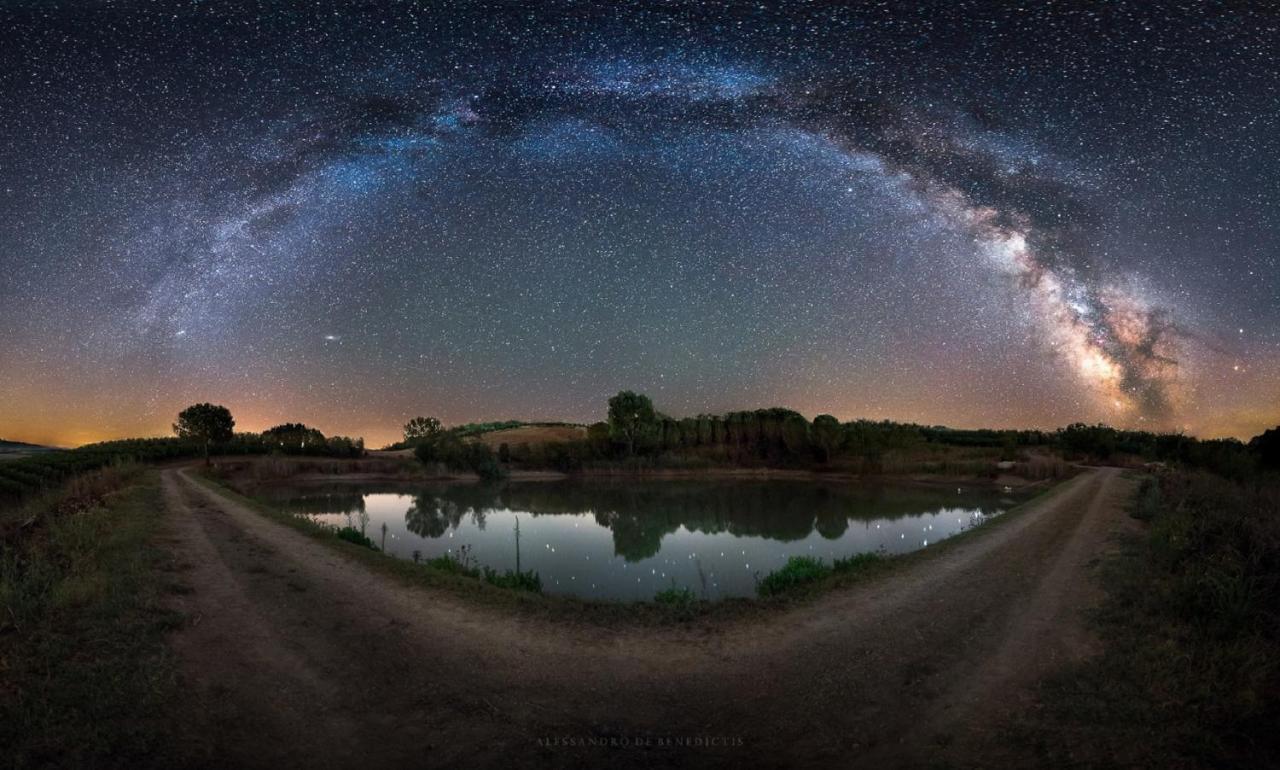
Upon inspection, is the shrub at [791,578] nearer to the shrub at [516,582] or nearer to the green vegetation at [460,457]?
the shrub at [516,582]

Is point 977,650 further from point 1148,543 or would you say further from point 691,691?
point 1148,543

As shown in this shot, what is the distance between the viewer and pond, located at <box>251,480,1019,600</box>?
18.8 meters

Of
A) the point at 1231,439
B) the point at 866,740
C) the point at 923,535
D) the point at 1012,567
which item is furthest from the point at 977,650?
the point at 1231,439

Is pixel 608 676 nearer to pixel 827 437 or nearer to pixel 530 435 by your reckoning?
pixel 827 437

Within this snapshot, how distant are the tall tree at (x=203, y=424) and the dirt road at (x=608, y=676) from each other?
2557 inches

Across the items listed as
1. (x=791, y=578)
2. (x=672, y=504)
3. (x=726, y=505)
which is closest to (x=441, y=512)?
(x=672, y=504)

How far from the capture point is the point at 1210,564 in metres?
9.40

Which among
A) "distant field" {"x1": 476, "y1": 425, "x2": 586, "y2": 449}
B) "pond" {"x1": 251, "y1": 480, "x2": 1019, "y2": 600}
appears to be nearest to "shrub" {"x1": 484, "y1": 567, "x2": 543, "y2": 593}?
"pond" {"x1": 251, "y1": 480, "x2": 1019, "y2": 600}

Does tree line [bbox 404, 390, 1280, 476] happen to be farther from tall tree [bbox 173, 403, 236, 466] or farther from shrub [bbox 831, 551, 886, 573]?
shrub [bbox 831, 551, 886, 573]

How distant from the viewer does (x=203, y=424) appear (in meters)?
66.0

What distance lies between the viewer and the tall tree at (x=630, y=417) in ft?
246

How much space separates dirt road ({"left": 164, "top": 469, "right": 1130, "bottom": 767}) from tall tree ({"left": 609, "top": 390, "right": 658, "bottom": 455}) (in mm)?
61963

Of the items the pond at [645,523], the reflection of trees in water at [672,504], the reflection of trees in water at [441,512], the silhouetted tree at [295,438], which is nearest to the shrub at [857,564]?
the pond at [645,523]

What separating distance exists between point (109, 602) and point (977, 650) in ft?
43.5
